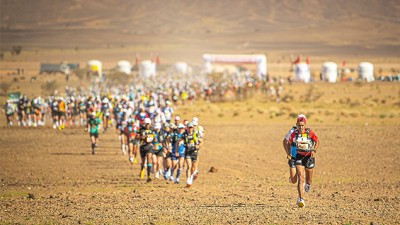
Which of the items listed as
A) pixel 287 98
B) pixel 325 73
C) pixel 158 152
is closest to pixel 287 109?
pixel 287 98

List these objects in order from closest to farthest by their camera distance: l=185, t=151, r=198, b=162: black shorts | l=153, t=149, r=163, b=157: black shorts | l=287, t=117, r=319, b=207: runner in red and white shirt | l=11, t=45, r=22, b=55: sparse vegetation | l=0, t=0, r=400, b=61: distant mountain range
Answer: l=287, t=117, r=319, b=207: runner in red and white shirt < l=185, t=151, r=198, b=162: black shorts < l=153, t=149, r=163, b=157: black shorts < l=11, t=45, r=22, b=55: sparse vegetation < l=0, t=0, r=400, b=61: distant mountain range

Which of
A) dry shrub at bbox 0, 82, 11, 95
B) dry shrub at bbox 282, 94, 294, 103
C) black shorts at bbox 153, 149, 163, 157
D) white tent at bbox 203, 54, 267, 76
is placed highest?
white tent at bbox 203, 54, 267, 76

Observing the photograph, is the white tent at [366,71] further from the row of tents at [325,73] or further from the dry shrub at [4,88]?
the dry shrub at [4,88]

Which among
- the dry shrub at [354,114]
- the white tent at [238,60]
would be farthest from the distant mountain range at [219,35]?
the dry shrub at [354,114]

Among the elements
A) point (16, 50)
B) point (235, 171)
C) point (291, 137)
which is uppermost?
point (16, 50)

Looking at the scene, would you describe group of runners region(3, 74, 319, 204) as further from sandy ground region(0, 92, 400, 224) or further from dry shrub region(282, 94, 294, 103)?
dry shrub region(282, 94, 294, 103)

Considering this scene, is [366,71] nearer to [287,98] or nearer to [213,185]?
[287,98]

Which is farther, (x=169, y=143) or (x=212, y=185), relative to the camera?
(x=169, y=143)

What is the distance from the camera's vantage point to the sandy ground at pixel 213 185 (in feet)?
45.9

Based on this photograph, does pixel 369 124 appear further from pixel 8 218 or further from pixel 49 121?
pixel 8 218

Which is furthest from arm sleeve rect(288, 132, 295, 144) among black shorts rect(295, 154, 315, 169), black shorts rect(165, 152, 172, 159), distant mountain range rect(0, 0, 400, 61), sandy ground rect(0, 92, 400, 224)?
distant mountain range rect(0, 0, 400, 61)

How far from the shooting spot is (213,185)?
1928 centimetres

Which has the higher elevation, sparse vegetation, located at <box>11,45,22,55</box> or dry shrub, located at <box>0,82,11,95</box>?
sparse vegetation, located at <box>11,45,22,55</box>

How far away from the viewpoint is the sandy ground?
14.0 m
